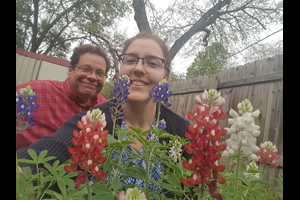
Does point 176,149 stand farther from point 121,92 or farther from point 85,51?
point 85,51

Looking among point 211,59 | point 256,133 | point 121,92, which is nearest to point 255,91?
point 211,59

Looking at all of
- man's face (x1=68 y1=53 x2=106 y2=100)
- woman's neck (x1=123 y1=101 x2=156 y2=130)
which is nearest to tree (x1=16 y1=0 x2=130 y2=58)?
man's face (x1=68 y1=53 x2=106 y2=100)

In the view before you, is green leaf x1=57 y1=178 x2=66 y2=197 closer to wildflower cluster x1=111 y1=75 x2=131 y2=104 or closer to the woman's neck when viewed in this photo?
wildflower cluster x1=111 y1=75 x2=131 y2=104

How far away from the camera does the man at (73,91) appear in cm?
70

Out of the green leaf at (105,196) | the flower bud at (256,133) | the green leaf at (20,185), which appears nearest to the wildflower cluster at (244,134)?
the flower bud at (256,133)

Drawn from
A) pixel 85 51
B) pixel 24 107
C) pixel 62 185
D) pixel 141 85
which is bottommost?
pixel 62 185

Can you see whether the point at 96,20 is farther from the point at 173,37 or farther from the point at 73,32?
the point at 173,37

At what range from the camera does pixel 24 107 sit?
0.36 meters

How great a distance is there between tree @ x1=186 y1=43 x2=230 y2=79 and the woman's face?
0.27 metres

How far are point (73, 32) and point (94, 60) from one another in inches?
5.0

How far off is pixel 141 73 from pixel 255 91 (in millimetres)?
870
